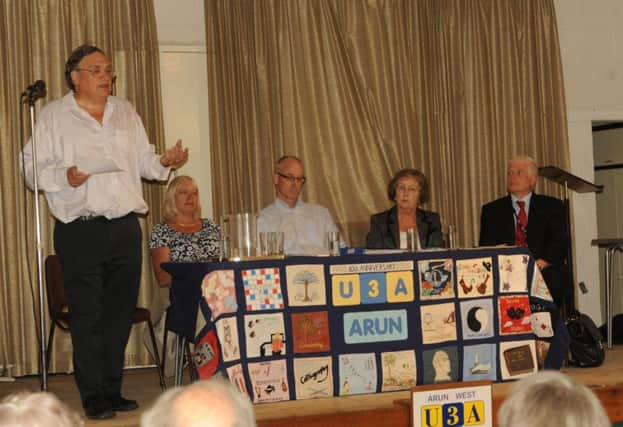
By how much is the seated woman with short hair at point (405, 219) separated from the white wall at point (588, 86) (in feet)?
7.15

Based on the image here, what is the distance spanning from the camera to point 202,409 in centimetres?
140

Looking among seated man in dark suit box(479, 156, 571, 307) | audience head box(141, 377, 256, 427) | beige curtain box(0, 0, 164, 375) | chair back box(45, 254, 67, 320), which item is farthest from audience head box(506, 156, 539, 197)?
audience head box(141, 377, 256, 427)

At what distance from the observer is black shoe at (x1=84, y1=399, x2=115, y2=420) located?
3.96m

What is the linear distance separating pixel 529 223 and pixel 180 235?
2.12 meters

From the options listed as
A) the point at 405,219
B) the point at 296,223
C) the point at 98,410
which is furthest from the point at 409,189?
the point at 98,410

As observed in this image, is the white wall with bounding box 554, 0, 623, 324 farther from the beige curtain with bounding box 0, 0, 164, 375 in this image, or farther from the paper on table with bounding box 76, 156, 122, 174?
the paper on table with bounding box 76, 156, 122, 174

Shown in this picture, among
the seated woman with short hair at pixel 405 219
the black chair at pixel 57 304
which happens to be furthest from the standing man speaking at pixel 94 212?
the seated woman with short hair at pixel 405 219

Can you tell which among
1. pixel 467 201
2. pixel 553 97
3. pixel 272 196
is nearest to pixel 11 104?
pixel 272 196

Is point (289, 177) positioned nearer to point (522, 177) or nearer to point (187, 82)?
point (187, 82)

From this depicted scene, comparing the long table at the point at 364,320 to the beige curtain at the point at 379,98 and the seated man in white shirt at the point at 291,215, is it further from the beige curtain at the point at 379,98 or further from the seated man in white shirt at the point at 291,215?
the beige curtain at the point at 379,98

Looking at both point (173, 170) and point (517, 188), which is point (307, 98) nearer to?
point (173, 170)

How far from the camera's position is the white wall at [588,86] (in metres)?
7.14

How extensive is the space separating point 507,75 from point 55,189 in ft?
12.8

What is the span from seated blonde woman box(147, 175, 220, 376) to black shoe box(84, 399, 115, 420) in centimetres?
141
